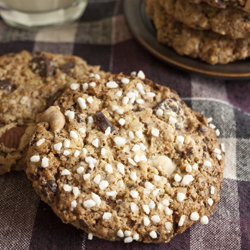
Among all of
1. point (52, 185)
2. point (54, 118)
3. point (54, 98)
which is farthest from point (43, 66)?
point (52, 185)

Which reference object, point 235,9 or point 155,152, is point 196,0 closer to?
point 235,9

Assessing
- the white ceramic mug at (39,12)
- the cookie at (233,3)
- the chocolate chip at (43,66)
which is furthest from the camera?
the white ceramic mug at (39,12)

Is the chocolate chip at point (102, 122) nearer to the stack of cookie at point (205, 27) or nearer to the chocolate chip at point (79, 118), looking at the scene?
the chocolate chip at point (79, 118)

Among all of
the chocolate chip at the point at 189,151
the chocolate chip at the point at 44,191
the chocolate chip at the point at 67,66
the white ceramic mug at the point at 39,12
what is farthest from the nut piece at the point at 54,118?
the white ceramic mug at the point at 39,12

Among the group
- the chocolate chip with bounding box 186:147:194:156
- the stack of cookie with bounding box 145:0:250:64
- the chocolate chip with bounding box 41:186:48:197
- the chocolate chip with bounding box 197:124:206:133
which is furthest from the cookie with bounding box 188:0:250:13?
the chocolate chip with bounding box 41:186:48:197

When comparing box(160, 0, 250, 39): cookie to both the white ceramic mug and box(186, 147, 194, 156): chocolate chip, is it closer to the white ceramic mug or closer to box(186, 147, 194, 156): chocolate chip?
box(186, 147, 194, 156): chocolate chip

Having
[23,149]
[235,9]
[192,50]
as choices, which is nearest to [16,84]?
[23,149]

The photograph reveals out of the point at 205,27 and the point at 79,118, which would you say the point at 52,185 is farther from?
the point at 205,27
